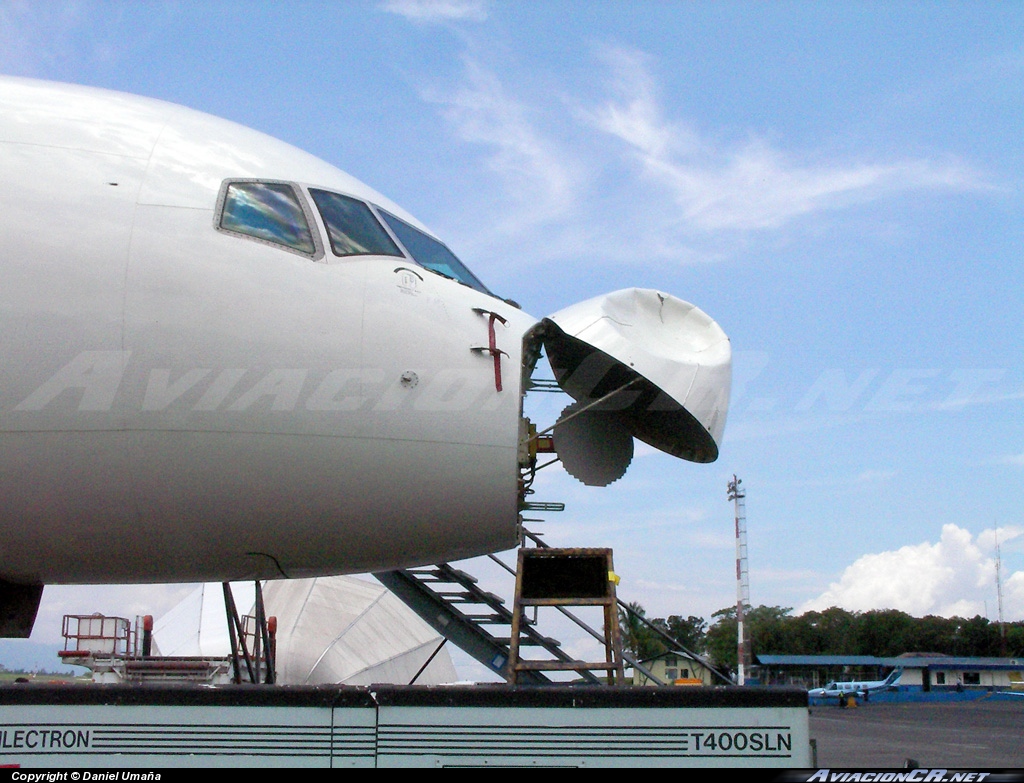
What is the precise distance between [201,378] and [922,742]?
68.7 ft

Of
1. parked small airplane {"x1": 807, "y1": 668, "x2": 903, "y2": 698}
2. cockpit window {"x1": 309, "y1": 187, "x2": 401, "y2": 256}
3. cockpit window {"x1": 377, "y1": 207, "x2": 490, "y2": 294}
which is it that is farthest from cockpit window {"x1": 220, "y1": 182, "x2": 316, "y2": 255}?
parked small airplane {"x1": 807, "y1": 668, "x2": 903, "y2": 698}

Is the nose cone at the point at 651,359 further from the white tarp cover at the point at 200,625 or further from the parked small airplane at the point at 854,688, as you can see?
the parked small airplane at the point at 854,688

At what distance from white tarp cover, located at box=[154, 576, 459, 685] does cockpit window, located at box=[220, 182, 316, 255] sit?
12367 millimetres

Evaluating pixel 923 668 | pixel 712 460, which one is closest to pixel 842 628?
pixel 923 668

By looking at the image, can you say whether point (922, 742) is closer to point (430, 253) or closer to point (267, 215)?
point (430, 253)

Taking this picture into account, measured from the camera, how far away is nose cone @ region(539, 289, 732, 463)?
6871 mm

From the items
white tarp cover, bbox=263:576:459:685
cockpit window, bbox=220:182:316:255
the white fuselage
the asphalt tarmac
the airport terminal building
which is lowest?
the airport terminal building

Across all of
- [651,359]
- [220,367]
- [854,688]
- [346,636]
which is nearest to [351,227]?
[220,367]

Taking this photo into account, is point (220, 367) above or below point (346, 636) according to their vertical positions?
above

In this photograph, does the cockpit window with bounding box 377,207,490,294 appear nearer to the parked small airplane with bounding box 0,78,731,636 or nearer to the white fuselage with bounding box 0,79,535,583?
the parked small airplane with bounding box 0,78,731,636

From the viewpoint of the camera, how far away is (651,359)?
271 inches

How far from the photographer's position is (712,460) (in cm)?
776

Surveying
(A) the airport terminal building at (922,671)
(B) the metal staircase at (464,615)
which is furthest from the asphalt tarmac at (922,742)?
(A) the airport terminal building at (922,671)

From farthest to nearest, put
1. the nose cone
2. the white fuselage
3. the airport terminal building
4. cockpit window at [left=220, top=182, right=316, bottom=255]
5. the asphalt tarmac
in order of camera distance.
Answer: the airport terminal building, the asphalt tarmac, the nose cone, cockpit window at [left=220, top=182, right=316, bottom=255], the white fuselage
